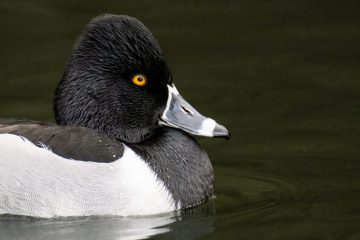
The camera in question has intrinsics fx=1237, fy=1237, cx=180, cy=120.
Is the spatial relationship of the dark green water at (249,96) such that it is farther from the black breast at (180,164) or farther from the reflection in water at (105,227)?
the black breast at (180,164)

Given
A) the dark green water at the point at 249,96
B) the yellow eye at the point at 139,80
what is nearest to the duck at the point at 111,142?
the yellow eye at the point at 139,80

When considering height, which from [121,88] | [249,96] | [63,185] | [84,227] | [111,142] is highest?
[121,88]

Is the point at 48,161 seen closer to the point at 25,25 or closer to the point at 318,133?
the point at 318,133

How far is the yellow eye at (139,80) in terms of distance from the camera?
8.20 meters

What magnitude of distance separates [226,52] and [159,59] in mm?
2702

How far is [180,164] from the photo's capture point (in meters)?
8.17

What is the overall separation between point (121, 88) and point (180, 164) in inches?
25.3

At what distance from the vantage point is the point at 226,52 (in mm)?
10797

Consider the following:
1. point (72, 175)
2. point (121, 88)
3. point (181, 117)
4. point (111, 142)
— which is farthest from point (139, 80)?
point (72, 175)

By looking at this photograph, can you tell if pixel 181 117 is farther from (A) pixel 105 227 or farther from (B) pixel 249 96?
(B) pixel 249 96

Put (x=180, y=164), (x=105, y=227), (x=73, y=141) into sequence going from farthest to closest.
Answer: (x=180, y=164) < (x=73, y=141) < (x=105, y=227)

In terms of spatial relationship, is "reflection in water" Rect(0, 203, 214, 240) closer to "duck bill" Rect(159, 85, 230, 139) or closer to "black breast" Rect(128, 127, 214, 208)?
"black breast" Rect(128, 127, 214, 208)

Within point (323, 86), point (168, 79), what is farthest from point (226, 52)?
point (168, 79)

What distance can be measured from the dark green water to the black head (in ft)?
2.55
